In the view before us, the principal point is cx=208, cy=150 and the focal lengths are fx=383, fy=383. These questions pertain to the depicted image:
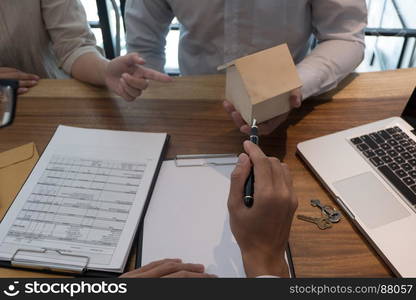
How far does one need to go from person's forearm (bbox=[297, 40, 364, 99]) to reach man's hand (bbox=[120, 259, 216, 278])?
0.46m

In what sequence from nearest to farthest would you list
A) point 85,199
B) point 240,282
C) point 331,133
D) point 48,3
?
1. point 240,282
2. point 85,199
3. point 331,133
4. point 48,3

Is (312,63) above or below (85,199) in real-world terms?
above

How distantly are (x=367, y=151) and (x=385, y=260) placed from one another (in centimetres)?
22

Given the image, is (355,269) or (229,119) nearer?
(355,269)

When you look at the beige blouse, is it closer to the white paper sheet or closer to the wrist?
the white paper sheet

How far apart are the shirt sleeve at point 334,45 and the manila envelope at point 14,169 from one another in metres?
0.58

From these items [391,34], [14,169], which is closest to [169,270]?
[14,169]

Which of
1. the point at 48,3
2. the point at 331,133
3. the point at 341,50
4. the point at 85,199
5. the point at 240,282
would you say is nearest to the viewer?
the point at 240,282

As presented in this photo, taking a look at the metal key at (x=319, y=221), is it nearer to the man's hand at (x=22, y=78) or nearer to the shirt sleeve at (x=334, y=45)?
the shirt sleeve at (x=334, y=45)

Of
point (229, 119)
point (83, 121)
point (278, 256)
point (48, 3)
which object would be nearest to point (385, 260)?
point (278, 256)

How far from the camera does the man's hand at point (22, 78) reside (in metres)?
0.94

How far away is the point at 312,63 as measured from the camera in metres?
0.87

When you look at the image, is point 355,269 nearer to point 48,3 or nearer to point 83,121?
point 83,121

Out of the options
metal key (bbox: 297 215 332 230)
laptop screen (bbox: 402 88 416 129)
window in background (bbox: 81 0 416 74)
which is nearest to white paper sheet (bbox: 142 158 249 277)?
metal key (bbox: 297 215 332 230)
